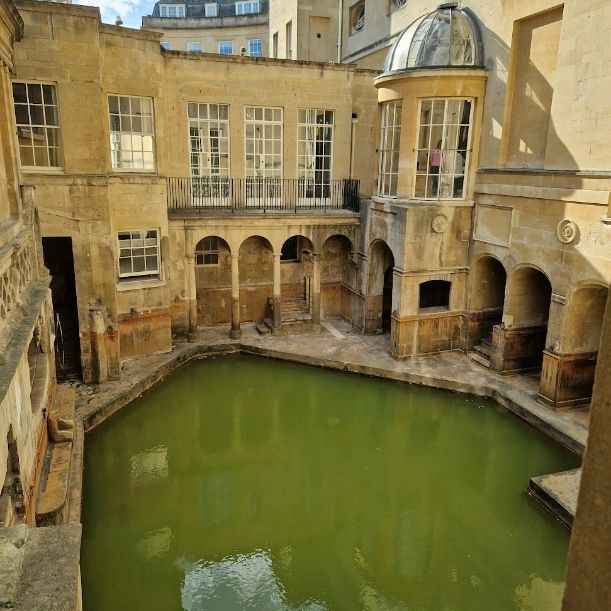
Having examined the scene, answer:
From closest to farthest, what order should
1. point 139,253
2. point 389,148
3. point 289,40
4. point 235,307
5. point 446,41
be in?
1. point 446,41
2. point 139,253
3. point 389,148
4. point 235,307
5. point 289,40

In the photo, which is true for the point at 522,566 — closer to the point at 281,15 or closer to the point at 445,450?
the point at 445,450

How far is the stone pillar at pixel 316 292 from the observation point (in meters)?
15.6

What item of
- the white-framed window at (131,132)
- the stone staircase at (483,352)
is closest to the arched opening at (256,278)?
the white-framed window at (131,132)

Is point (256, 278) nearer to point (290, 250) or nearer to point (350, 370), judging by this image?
point (290, 250)

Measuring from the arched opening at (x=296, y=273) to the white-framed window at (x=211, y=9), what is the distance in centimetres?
2622

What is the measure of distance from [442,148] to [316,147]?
14.1 feet

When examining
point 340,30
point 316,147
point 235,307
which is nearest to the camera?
point 235,307

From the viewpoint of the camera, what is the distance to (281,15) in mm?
22562

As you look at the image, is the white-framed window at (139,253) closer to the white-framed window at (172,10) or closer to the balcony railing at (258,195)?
the balcony railing at (258,195)

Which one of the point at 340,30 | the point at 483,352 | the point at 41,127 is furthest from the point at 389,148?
the point at 340,30

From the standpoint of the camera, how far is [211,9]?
3625cm

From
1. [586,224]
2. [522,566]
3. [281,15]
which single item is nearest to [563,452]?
[522,566]

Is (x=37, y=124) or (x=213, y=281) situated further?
(x=213, y=281)

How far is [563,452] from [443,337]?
452 centimetres
